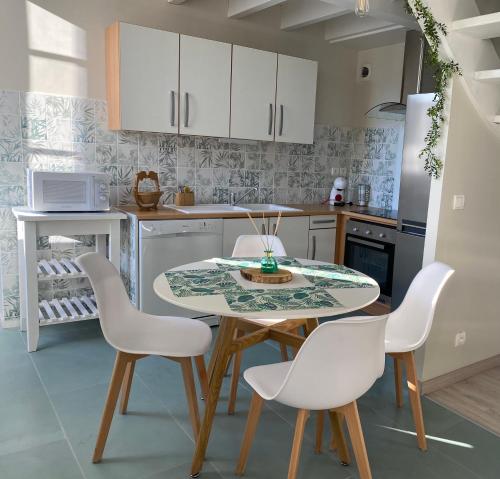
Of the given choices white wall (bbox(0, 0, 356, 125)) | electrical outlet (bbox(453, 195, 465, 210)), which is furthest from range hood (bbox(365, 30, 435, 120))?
white wall (bbox(0, 0, 356, 125))

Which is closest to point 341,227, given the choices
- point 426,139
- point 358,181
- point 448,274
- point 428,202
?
point 358,181

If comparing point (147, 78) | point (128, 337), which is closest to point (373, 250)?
point (147, 78)

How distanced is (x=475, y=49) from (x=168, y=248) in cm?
231

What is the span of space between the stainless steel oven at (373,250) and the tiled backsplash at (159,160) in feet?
2.28

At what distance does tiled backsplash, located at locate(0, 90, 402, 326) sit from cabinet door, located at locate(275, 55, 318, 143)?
0.35m

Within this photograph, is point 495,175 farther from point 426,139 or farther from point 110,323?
point 110,323

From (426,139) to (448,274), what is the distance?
0.92 meters

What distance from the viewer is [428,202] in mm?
2979

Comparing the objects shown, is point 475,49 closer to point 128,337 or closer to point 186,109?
point 186,109

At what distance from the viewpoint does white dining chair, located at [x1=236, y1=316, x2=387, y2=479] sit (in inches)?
60.7

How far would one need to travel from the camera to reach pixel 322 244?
4195 mm

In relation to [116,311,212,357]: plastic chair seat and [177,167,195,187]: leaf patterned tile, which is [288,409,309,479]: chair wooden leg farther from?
[177,167,195,187]: leaf patterned tile

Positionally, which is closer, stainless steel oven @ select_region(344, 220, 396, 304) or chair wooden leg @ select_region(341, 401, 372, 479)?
chair wooden leg @ select_region(341, 401, 372, 479)

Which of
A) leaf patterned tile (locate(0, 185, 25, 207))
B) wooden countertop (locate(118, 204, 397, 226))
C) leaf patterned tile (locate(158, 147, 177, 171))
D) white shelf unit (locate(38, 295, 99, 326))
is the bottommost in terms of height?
white shelf unit (locate(38, 295, 99, 326))
